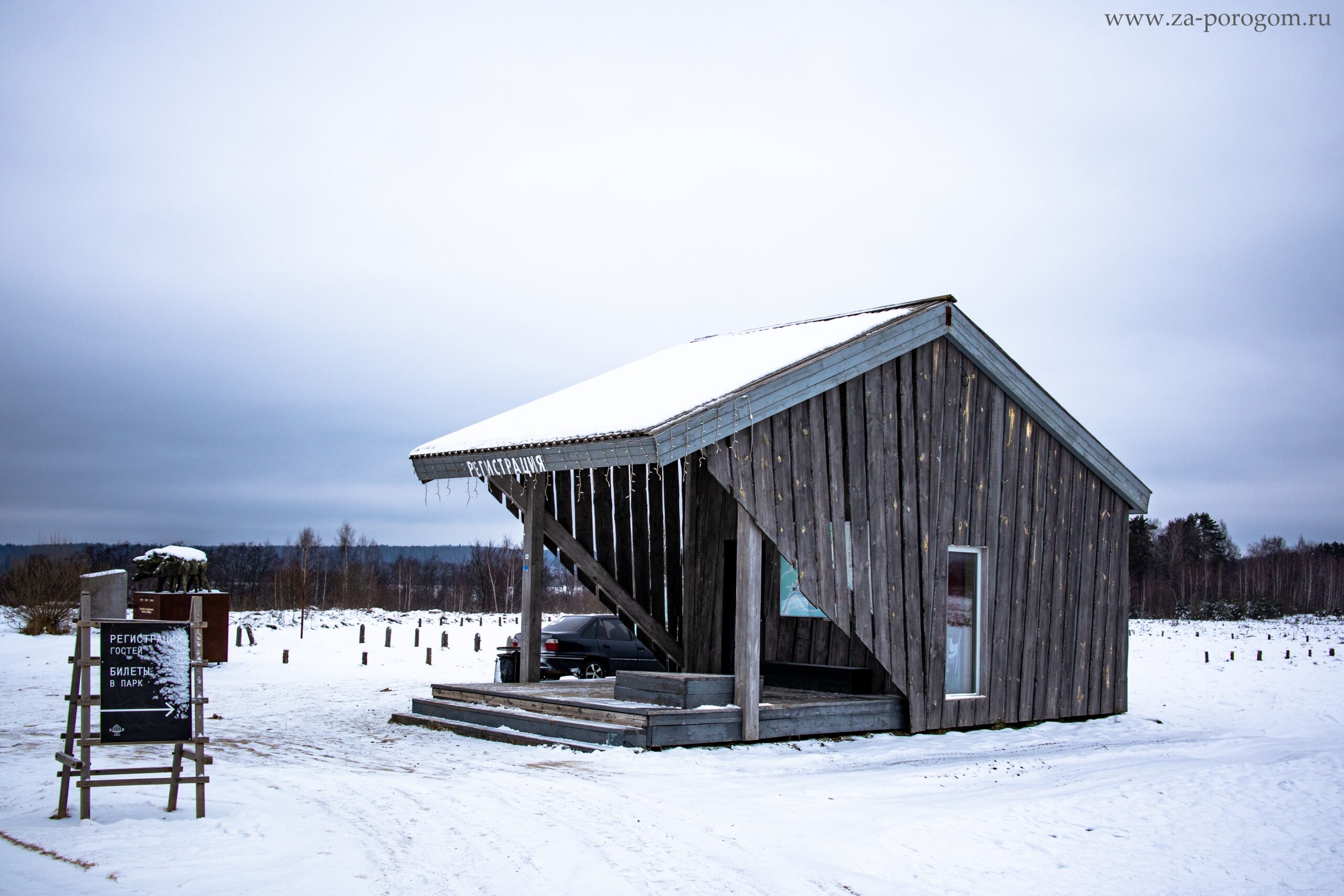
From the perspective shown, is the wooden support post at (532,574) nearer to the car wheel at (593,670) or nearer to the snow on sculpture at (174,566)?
the car wheel at (593,670)

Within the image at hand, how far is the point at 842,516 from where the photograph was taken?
38.0ft

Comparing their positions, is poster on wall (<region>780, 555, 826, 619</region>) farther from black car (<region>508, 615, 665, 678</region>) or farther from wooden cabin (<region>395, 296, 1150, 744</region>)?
black car (<region>508, 615, 665, 678</region>)

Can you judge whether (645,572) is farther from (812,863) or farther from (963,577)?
(812,863)

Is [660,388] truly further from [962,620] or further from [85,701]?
[85,701]

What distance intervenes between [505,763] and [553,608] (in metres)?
52.6

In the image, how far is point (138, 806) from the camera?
7.33 m

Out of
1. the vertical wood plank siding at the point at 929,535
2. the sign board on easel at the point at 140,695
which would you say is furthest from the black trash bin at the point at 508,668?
the sign board on easel at the point at 140,695

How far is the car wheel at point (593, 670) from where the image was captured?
55.3 ft

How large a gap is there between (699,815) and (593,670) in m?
9.46

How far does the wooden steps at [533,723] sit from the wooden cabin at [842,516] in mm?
93

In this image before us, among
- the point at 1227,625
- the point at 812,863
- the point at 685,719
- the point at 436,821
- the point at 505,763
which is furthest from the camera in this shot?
the point at 1227,625

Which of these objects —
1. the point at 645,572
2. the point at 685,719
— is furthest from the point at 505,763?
the point at 645,572

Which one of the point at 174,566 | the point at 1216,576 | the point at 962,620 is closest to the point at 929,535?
the point at 962,620

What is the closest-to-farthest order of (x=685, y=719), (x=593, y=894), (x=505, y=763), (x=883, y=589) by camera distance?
(x=593, y=894) → (x=505, y=763) → (x=685, y=719) → (x=883, y=589)
